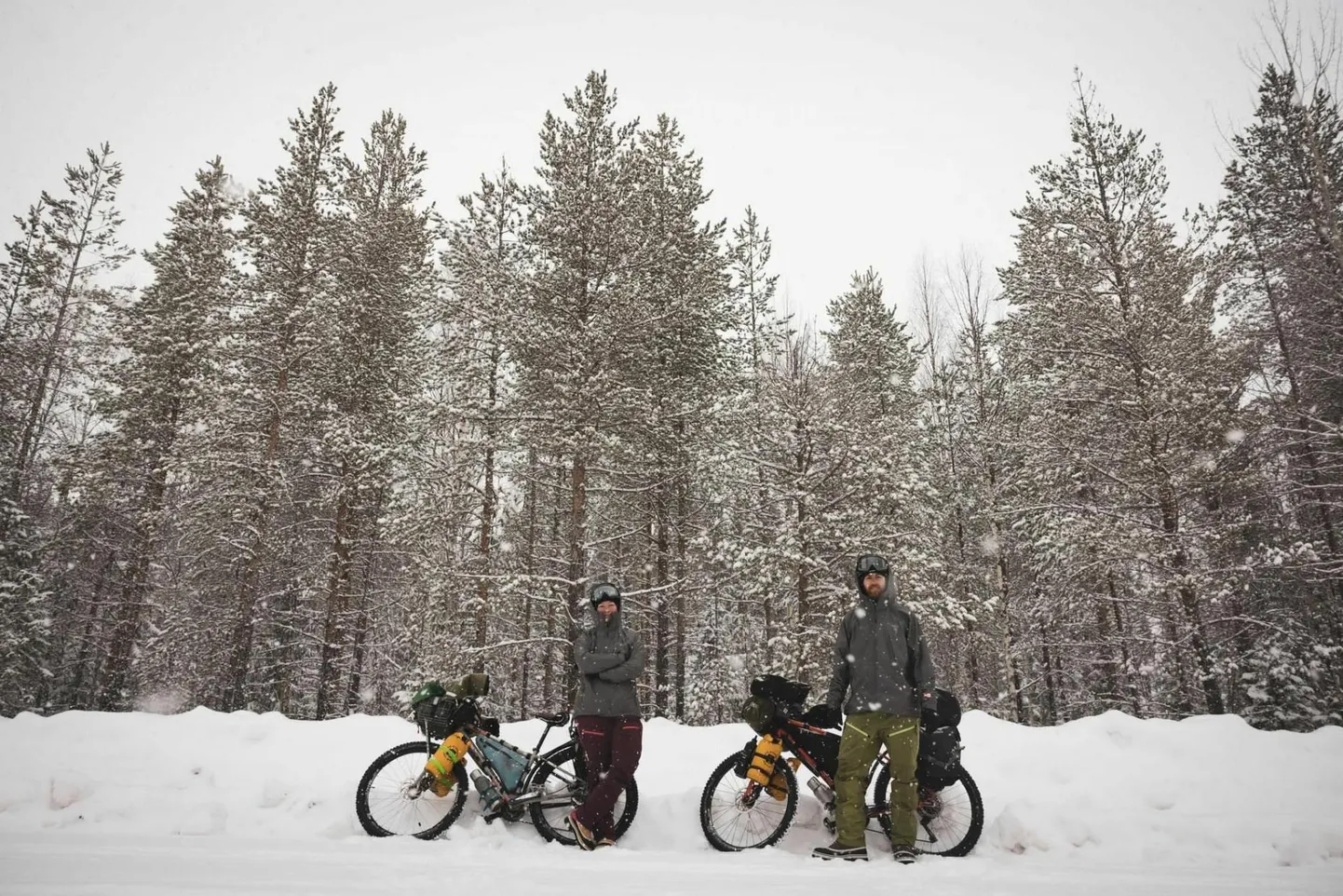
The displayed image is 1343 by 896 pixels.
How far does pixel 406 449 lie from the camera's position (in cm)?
1311

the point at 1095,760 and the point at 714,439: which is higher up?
the point at 714,439

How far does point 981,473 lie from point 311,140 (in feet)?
66.3

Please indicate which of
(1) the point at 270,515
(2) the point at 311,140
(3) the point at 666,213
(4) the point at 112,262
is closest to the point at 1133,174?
(3) the point at 666,213

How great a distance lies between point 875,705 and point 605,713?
2139mm

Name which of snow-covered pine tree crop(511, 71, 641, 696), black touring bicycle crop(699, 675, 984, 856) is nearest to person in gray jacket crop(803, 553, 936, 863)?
black touring bicycle crop(699, 675, 984, 856)

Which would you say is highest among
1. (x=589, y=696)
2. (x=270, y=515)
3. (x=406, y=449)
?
(x=406, y=449)

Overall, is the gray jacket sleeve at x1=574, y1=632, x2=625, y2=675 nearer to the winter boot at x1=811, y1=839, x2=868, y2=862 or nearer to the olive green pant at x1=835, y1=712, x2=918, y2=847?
the olive green pant at x1=835, y1=712, x2=918, y2=847

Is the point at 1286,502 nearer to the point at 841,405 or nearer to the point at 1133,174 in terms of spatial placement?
the point at 1133,174

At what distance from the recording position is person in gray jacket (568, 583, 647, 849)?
4812 mm

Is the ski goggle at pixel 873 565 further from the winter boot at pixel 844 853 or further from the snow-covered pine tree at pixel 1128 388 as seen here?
the snow-covered pine tree at pixel 1128 388

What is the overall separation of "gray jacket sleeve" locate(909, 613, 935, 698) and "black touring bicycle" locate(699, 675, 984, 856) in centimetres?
24

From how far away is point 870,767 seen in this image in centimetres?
482

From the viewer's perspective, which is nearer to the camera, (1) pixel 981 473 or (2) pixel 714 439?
(2) pixel 714 439

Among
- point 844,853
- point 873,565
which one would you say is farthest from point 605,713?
point 873,565
